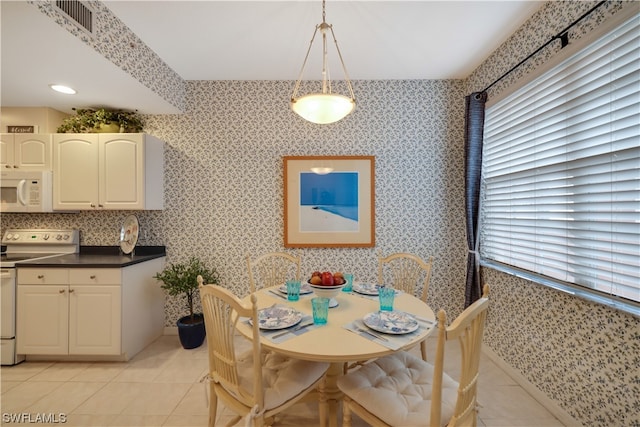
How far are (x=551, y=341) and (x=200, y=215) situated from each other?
319 centimetres

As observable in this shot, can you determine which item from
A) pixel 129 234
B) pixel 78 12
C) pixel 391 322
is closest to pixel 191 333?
pixel 129 234

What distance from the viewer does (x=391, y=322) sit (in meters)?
1.40

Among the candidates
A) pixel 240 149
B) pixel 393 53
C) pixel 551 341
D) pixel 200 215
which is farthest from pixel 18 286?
pixel 551 341

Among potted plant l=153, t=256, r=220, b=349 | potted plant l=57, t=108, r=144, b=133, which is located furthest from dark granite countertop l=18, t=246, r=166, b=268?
potted plant l=57, t=108, r=144, b=133

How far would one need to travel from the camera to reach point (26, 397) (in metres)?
1.91

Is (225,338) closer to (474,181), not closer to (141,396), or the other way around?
(141,396)

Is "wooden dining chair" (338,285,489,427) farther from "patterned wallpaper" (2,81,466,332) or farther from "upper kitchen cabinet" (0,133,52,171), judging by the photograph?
"upper kitchen cabinet" (0,133,52,171)

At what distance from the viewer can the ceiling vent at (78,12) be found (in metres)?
1.58

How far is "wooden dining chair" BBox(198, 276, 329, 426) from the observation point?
1.20 metres

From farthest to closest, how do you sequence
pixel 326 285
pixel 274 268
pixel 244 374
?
1. pixel 274 268
2. pixel 326 285
3. pixel 244 374

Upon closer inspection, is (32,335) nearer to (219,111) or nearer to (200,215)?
(200,215)

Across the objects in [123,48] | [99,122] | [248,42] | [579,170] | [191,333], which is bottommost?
[191,333]

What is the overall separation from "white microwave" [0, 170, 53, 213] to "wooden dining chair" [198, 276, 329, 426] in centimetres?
246

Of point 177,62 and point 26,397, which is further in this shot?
point 177,62
